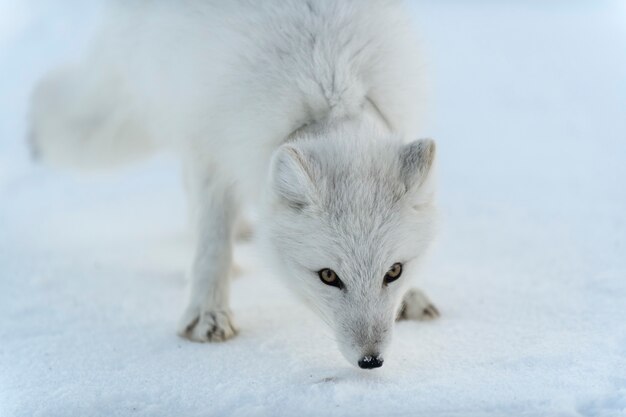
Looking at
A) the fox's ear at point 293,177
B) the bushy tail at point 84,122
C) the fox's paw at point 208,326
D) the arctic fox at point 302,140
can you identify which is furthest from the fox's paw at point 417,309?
the bushy tail at point 84,122

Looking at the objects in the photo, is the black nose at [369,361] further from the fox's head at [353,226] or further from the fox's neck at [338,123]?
the fox's neck at [338,123]

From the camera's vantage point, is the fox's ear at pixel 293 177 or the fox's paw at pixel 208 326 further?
the fox's paw at pixel 208 326

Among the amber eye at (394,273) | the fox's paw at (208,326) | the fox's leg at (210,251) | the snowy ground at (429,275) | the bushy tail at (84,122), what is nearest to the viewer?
the snowy ground at (429,275)

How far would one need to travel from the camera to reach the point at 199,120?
3.20 m

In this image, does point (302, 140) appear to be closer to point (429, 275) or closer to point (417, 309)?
point (417, 309)

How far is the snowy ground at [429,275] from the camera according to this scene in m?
2.37

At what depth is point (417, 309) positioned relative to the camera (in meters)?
3.20

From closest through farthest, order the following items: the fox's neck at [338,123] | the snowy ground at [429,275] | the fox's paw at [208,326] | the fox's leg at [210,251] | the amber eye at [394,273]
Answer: the snowy ground at [429,275], the amber eye at [394,273], the fox's neck at [338,123], the fox's paw at [208,326], the fox's leg at [210,251]

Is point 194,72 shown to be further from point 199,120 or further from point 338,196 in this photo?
point 338,196

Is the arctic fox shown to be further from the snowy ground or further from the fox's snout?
the snowy ground

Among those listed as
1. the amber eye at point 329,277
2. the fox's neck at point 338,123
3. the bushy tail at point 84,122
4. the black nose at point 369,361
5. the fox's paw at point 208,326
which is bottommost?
the black nose at point 369,361

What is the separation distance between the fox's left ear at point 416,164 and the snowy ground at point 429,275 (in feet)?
2.00

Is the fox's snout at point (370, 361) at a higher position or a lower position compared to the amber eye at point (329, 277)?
lower

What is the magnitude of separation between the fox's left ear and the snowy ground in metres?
0.61
